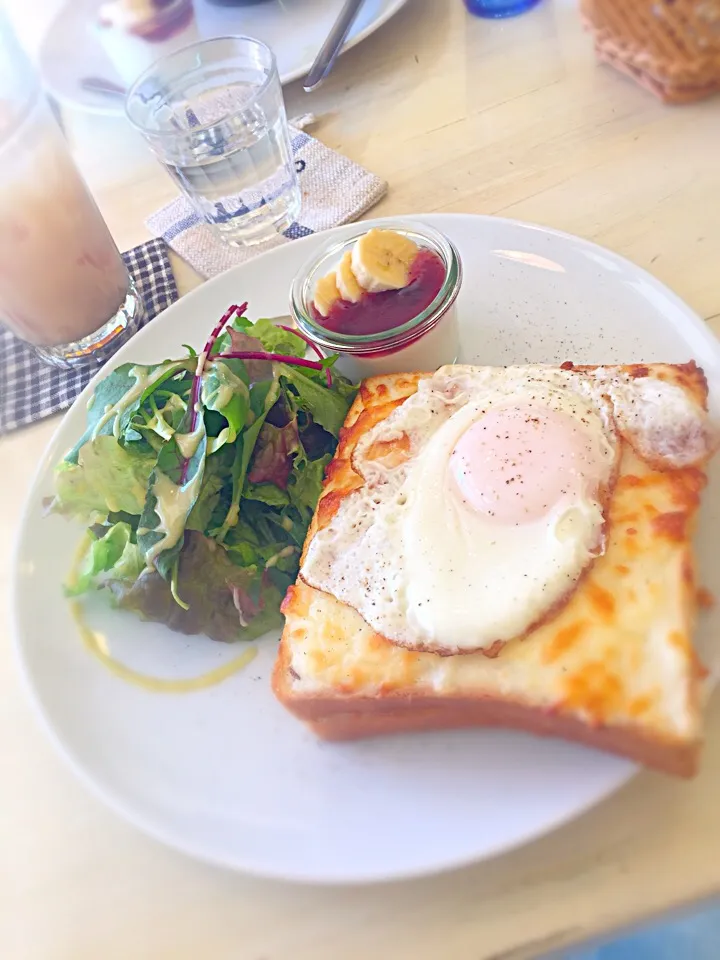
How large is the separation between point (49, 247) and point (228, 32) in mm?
1951

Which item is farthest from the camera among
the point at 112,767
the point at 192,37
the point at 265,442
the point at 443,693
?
the point at 192,37

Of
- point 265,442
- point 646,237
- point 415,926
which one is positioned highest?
point 265,442

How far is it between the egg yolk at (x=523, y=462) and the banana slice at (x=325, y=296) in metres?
0.68

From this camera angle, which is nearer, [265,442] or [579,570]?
[579,570]

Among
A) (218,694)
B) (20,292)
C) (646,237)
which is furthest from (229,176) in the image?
(218,694)

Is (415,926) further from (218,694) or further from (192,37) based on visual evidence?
(192,37)

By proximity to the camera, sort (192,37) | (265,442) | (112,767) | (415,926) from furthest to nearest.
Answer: (192,37) → (265,442) → (112,767) → (415,926)

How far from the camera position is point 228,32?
12.7ft

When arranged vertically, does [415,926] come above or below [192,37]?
below

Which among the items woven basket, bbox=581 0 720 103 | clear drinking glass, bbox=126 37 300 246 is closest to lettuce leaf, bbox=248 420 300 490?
clear drinking glass, bbox=126 37 300 246

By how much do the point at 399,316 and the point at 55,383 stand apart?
140 centimetres

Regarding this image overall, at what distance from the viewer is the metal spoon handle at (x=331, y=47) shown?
3.42m

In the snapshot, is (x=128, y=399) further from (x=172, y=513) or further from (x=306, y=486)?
(x=306, y=486)

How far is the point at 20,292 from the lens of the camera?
2.67 m
